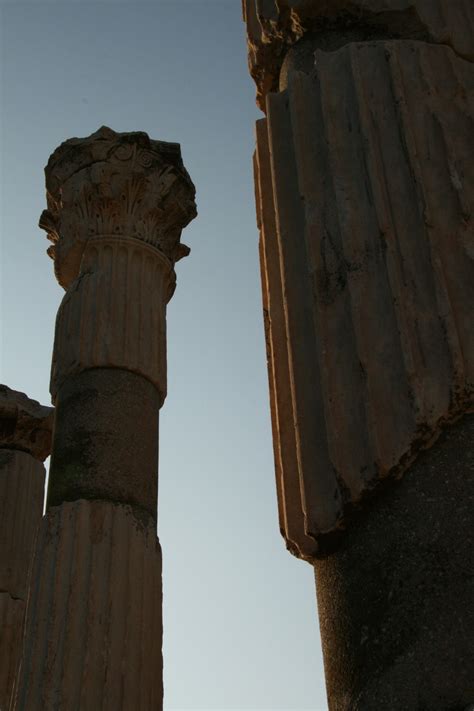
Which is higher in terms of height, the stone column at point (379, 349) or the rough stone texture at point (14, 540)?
the rough stone texture at point (14, 540)

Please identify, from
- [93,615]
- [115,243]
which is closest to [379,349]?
[93,615]

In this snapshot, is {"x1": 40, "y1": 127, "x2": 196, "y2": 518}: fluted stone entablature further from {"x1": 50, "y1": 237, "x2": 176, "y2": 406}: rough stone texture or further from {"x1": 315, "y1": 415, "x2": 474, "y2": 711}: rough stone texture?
{"x1": 315, "y1": 415, "x2": 474, "y2": 711}: rough stone texture

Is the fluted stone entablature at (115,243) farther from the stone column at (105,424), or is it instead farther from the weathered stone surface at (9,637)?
the weathered stone surface at (9,637)

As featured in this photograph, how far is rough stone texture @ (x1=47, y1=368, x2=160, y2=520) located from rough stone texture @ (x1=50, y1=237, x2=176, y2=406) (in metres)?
0.18

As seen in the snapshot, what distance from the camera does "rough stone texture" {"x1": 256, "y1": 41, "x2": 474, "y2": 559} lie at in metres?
2.56

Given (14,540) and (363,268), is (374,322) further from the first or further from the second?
(14,540)

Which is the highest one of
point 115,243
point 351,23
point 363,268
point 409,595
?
point 115,243

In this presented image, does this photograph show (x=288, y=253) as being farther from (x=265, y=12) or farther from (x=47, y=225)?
(x=47, y=225)

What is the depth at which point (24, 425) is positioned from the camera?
12.3m

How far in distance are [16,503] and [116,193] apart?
181 inches

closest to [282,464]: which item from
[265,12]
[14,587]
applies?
[265,12]

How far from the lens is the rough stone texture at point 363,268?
2561 mm

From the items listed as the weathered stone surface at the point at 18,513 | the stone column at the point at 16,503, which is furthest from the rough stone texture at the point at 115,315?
the stone column at the point at 16,503

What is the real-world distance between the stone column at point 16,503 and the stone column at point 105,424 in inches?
120
